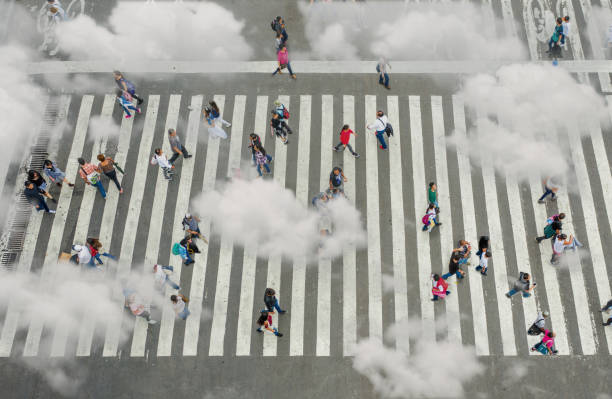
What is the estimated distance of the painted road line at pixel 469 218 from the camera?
466 inches

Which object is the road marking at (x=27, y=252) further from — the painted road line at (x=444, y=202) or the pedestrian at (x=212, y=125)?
the painted road line at (x=444, y=202)

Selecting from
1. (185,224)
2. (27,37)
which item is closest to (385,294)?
(185,224)

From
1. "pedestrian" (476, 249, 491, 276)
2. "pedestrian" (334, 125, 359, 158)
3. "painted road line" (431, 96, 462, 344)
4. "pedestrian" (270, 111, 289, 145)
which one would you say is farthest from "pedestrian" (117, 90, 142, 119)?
"pedestrian" (476, 249, 491, 276)

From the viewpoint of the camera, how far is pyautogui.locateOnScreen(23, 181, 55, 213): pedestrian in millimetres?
12577

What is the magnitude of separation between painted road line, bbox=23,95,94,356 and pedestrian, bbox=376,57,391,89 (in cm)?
943

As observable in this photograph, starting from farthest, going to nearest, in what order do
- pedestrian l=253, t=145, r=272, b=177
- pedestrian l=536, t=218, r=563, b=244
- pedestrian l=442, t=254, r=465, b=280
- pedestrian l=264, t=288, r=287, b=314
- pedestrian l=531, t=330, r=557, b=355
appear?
pedestrian l=253, t=145, r=272, b=177 < pedestrian l=536, t=218, r=563, b=244 < pedestrian l=442, t=254, r=465, b=280 < pedestrian l=264, t=288, r=287, b=314 < pedestrian l=531, t=330, r=557, b=355

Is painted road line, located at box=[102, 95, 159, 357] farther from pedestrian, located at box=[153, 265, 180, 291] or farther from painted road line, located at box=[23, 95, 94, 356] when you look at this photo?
painted road line, located at box=[23, 95, 94, 356]

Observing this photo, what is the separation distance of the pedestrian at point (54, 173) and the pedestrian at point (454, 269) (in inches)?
432

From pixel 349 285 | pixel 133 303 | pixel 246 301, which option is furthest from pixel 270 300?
pixel 133 303

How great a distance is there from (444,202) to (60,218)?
11157 millimetres

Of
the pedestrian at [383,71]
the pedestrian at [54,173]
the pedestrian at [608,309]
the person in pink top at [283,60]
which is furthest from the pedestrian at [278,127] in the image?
the pedestrian at [608,309]

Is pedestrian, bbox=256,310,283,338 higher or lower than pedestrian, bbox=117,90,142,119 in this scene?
lower

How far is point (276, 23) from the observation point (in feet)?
49.8

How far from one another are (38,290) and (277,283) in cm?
651
